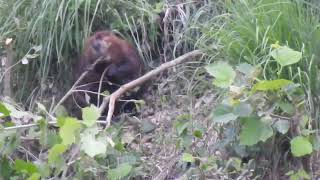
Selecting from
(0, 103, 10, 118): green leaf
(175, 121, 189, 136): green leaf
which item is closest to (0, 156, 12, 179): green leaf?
(0, 103, 10, 118): green leaf

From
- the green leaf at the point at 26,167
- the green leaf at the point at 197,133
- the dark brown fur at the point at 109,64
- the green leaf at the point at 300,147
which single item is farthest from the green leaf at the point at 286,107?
the dark brown fur at the point at 109,64

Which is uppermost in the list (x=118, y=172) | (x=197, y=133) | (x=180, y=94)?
(x=197, y=133)

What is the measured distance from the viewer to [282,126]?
11.1ft

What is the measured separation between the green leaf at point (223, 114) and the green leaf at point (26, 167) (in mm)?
817

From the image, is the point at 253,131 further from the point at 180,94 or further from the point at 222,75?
the point at 180,94

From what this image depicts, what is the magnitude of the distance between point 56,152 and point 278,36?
3.96 feet

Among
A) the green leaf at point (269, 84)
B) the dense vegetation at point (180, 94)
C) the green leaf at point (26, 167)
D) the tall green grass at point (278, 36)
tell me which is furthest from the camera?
the tall green grass at point (278, 36)

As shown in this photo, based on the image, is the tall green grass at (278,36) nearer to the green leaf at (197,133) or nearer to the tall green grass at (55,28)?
the green leaf at (197,133)

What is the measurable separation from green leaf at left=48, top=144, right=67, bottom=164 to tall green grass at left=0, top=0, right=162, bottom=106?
141 centimetres

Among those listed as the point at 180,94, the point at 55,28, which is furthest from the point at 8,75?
the point at 180,94

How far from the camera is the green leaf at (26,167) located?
11.7ft

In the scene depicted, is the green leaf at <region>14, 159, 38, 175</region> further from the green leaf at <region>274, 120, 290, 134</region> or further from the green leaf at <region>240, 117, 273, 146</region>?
the green leaf at <region>274, 120, 290, 134</region>

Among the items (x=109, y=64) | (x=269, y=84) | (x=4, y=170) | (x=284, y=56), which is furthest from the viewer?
(x=109, y=64)

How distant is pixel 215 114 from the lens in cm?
338
